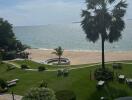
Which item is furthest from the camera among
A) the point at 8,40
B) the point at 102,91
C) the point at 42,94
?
the point at 8,40

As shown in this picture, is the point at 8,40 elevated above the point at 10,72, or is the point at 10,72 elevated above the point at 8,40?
the point at 8,40

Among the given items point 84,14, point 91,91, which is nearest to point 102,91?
point 91,91

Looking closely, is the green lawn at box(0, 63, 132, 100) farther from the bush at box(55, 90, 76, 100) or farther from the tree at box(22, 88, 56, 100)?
the tree at box(22, 88, 56, 100)

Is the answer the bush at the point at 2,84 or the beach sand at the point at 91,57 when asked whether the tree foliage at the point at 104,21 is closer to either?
the bush at the point at 2,84

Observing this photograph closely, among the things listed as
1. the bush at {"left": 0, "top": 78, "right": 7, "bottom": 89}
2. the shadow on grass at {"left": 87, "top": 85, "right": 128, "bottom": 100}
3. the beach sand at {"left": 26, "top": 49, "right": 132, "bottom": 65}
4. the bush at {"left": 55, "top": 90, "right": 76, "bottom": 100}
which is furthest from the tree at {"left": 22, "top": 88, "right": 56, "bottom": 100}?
the beach sand at {"left": 26, "top": 49, "right": 132, "bottom": 65}

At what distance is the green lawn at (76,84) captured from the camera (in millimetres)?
30594

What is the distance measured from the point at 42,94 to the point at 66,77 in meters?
15.6

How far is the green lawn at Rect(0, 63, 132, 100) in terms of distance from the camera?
100 ft

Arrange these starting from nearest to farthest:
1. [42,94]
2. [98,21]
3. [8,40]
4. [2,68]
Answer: [42,94], [98,21], [2,68], [8,40]

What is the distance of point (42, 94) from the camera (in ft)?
76.4

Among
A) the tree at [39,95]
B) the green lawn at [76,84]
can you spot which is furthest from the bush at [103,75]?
the tree at [39,95]

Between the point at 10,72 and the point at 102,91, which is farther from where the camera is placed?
the point at 10,72

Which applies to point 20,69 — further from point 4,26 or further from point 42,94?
point 4,26

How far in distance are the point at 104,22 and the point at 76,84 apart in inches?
328
